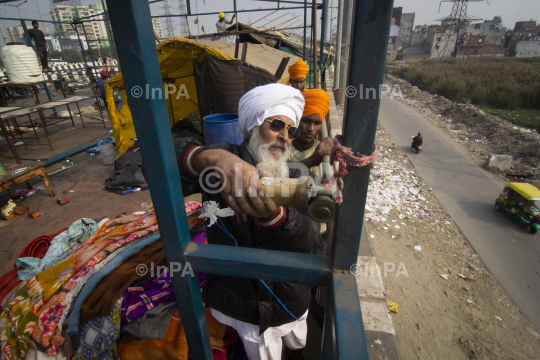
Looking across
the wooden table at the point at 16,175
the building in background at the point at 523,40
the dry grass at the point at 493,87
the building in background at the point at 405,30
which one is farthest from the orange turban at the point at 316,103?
the building in background at the point at 405,30

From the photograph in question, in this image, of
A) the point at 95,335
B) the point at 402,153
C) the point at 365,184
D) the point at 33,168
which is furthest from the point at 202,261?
the point at 402,153

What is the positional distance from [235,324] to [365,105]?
5.05 ft

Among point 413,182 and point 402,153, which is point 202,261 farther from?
point 402,153

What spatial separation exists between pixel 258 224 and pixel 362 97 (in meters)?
0.93

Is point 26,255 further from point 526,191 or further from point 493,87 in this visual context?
point 493,87

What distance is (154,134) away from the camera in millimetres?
841

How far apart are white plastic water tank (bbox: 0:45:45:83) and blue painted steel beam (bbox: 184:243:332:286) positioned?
946cm

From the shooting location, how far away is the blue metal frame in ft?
2.11

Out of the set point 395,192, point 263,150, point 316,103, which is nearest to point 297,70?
point 316,103

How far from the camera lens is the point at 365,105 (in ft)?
2.20

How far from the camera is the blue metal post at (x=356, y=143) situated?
0.61 meters

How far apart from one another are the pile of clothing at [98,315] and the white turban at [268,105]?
1355mm

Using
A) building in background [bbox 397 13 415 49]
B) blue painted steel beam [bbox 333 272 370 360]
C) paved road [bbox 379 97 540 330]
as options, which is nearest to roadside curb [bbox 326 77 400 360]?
blue painted steel beam [bbox 333 272 370 360]

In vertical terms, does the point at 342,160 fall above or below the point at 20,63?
below
